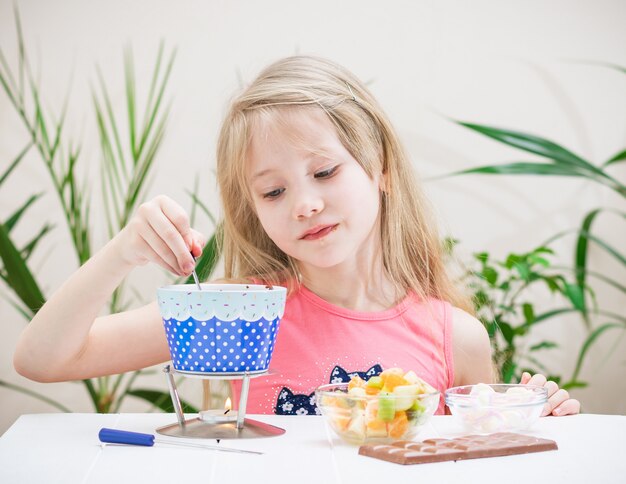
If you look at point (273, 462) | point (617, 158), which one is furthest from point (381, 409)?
point (617, 158)

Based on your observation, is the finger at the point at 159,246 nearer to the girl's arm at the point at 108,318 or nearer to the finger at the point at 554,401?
the girl's arm at the point at 108,318

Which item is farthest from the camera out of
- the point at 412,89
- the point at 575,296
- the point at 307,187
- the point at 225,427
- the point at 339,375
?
the point at 412,89

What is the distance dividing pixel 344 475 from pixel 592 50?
6.98 ft

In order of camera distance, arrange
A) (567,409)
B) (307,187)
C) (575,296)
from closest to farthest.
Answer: (567,409) < (307,187) < (575,296)

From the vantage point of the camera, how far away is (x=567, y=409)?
102cm

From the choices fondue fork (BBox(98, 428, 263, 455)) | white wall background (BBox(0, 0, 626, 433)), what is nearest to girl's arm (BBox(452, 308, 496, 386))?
fondue fork (BBox(98, 428, 263, 455))

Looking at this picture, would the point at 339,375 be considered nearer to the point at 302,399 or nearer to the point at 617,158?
the point at 302,399

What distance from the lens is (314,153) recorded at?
118 centimetres

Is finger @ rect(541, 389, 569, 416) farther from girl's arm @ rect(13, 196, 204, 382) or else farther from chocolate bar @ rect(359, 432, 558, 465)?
girl's arm @ rect(13, 196, 204, 382)

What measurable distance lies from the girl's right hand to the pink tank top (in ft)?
1.24

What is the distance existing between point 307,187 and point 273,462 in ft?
1.69

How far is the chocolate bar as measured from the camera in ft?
2.35

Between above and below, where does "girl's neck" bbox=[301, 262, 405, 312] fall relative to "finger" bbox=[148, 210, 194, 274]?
above

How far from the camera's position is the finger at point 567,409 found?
1015 mm
